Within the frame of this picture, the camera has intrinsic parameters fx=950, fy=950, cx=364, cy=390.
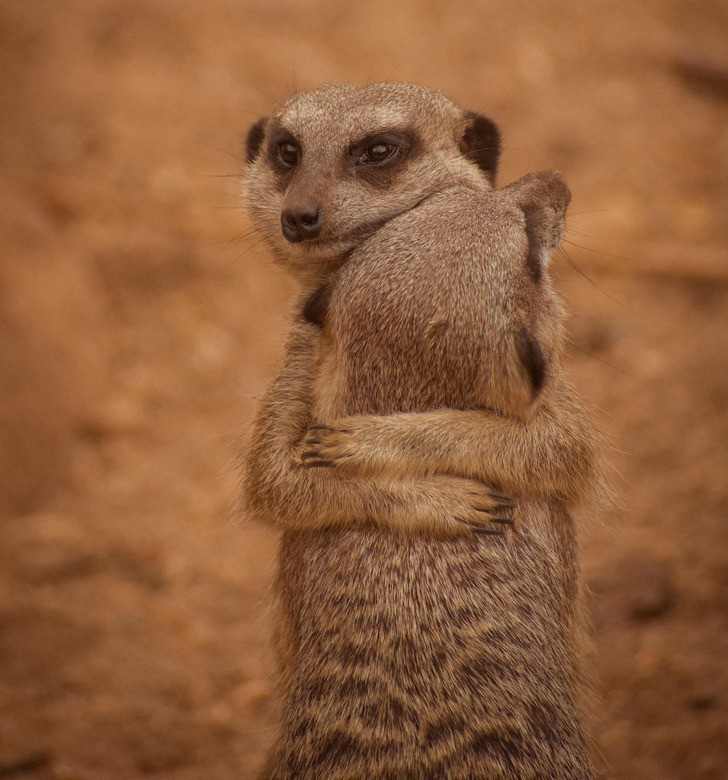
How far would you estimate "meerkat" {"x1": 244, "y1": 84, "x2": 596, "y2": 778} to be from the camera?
1971mm

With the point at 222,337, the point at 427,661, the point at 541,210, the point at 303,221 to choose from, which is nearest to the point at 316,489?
the point at 427,661

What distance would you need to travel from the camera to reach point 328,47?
6.47 meters

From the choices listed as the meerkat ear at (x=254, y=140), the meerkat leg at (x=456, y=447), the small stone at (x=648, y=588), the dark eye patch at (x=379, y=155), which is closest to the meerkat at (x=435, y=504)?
the meerkat leg at (x=456, y=447)

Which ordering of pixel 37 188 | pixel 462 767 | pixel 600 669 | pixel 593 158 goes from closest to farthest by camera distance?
1. pixel 462 767
2. pixel 600 669
3. pixel 37 188
4. pixel 593 158

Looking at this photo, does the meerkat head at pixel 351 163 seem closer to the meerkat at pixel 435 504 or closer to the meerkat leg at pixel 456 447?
the meerkat at pixel 435 504

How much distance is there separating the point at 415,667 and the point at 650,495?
2585 millimetres

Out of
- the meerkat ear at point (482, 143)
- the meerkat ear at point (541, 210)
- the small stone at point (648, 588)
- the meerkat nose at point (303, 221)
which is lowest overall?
the small stone at point (648, 588)

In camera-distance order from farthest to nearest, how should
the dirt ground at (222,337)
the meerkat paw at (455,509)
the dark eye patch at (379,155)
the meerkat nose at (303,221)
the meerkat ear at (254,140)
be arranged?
the dirt ground at (222,337)
the meerkat ear at (254,140)
the dark eye patch at (379,155)
the meerkat nose at (303,221)
the meerkat paw at (455,509)

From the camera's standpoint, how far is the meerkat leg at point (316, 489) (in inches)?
81.3

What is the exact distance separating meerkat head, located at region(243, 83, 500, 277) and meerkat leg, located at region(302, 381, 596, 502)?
1.85ft

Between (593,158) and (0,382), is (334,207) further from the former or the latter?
(593,158)

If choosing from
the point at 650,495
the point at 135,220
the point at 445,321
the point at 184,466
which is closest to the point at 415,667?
the point at 445,321

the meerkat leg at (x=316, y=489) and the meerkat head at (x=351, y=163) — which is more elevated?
the meerkat head at (x=351, y=163)

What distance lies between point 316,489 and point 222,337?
11.0ft
